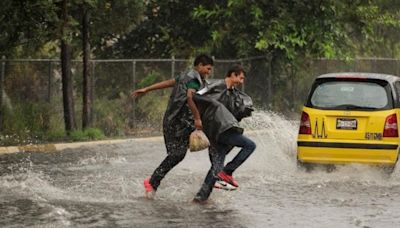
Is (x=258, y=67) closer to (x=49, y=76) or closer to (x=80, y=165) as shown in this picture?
(x=49, y=76)

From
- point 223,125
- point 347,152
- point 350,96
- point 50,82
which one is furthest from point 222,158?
point 50,82

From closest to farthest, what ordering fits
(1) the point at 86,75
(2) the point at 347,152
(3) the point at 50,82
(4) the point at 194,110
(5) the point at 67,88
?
(4) the point at 194,110
(2) the point at 347,152
(5) the point at 67,88
(1) the point at 86,75
(3) the point at 50,82

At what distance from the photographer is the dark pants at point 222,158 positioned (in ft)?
40.5

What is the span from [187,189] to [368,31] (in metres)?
18.3

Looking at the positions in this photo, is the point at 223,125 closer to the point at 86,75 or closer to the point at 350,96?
the point at 350,96

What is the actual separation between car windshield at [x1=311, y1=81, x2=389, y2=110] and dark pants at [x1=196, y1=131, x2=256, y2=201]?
3.26 meters

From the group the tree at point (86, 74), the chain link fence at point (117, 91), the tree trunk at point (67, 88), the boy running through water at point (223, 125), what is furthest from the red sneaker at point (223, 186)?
the tree at point (86, 74)

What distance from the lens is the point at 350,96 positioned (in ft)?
50.4

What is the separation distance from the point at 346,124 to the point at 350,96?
0.46 metres

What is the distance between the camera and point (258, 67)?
3188 centimetres

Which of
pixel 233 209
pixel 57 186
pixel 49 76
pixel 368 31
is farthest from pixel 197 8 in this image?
pixel 233 209

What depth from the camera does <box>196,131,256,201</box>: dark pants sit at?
1234cm

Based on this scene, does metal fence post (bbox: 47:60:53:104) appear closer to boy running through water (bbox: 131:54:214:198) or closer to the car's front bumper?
the car's front bumper

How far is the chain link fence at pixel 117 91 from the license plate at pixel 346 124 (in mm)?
9563
